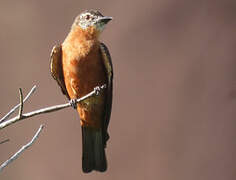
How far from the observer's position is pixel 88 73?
12.1 feet

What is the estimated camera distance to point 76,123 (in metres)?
4.91

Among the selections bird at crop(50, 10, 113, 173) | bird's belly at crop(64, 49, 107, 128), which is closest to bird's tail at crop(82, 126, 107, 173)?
bird at crop(50, 10, 113, 173)

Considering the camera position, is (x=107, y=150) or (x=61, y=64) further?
(x=107, y=150)

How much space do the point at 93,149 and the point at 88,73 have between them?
59cm

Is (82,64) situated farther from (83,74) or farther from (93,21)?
(93,21)

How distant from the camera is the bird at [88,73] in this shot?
3.69 metres

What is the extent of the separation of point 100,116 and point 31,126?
1116 mm

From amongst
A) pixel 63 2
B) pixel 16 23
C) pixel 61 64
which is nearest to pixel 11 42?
pixel 16 23

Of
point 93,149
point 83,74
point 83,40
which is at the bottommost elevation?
point 93,149

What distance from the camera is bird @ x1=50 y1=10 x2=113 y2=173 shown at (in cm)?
369

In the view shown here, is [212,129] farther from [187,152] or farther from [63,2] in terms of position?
[63,2]

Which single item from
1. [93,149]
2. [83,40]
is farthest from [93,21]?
[93,149]

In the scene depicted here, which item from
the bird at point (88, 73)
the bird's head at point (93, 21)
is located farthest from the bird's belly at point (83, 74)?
the bird's head at point (93, 21)

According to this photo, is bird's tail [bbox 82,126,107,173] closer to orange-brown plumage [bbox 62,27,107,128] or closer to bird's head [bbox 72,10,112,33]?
orange-brown plumage [bbox 62,27,107,128]
